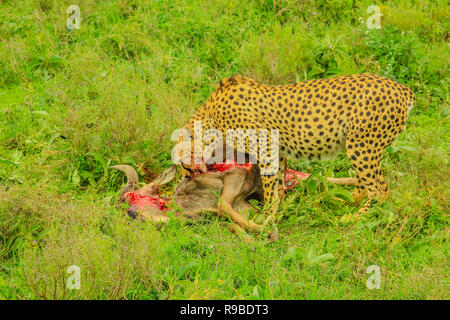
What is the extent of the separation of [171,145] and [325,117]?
176 centimetres

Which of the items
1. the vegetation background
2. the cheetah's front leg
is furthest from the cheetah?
the vegetation background

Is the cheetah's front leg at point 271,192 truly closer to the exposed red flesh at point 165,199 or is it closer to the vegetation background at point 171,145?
the vegetation background at point 171,145

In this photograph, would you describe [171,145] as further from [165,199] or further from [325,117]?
[325,117]

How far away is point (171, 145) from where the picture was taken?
603cm

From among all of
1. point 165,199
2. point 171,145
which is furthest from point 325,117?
point 171,145

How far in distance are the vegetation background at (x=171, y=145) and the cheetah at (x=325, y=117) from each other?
0.81ft

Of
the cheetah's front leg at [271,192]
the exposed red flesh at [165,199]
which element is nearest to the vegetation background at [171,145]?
the cheetah's front leg at [271,192]

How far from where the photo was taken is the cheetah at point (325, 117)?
498 centimetres

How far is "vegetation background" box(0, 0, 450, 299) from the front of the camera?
4121mm

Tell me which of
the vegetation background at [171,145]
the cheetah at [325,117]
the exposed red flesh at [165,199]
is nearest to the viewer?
the vegetation background at [171,145]

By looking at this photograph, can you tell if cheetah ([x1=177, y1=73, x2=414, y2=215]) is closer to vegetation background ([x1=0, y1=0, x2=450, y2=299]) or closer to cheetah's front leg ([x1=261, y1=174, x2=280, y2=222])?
cheetah's front leg ([x1=261, y1=174, x2=280, y2=222])

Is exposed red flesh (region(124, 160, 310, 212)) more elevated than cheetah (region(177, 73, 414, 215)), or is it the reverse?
cheetah (region(177, 73, 414, 215))

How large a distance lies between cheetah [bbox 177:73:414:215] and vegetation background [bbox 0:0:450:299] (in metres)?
0.25

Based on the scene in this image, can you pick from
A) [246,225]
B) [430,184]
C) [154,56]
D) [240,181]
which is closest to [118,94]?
[154,56]
